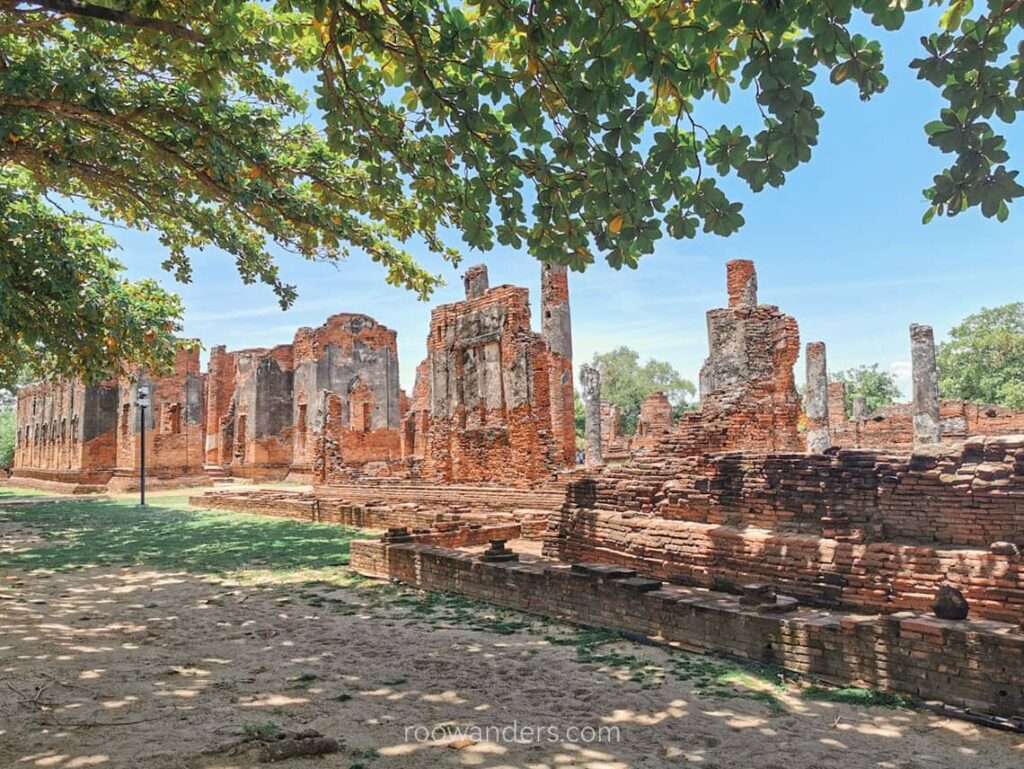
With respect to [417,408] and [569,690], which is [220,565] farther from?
[417,408]

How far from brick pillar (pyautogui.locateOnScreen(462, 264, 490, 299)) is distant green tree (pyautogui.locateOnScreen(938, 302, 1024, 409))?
27.7m

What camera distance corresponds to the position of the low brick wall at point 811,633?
4.33 metres

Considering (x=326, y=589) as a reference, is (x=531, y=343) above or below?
above

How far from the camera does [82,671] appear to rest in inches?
209

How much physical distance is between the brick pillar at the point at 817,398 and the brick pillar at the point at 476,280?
37.3 feet

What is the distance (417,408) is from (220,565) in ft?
72.5

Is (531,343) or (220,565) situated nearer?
(220,565)

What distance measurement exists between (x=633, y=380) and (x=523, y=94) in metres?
64.4

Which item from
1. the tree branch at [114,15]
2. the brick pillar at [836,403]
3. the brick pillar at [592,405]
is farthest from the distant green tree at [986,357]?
the tree branch at [114,15]

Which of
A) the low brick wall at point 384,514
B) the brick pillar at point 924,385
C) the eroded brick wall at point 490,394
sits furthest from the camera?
the brick pillar at point 924,385

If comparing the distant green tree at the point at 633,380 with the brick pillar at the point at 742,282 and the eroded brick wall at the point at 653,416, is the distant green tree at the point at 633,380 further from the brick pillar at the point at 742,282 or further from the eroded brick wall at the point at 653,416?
the brick pillar at the point at 742,282

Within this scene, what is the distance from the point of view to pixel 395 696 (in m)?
4.78

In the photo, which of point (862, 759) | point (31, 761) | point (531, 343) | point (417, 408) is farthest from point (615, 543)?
point (417, 408)

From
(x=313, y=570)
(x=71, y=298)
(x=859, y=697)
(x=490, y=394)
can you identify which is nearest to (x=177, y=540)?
(x=313, y=570)
